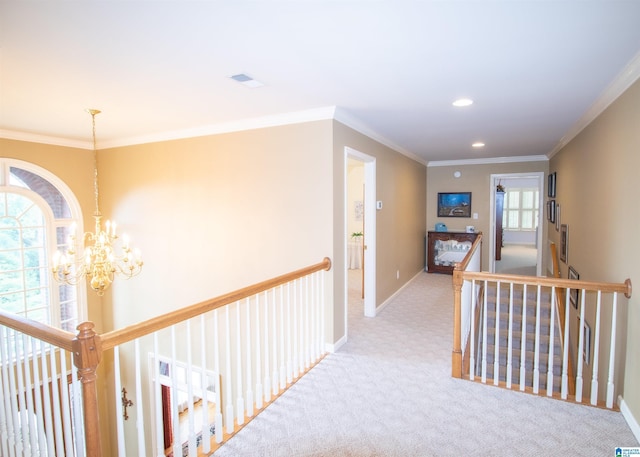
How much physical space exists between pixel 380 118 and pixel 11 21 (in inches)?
119

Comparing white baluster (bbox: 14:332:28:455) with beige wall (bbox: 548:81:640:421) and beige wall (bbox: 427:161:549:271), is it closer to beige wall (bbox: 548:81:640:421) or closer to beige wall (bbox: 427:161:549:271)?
beige wall (bbox: 548:81:640:421)

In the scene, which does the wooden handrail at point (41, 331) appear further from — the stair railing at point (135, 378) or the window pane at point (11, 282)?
the window pane at point (11, 282)

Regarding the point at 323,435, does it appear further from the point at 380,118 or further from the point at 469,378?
the point at 380,118

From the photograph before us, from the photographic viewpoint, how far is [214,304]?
2.18 m

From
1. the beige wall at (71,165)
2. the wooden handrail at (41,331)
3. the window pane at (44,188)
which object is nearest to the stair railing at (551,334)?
the wooden handrail at (41,331)

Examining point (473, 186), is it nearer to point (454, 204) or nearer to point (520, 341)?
point (454, 204)

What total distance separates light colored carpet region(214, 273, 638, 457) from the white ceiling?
2.42m

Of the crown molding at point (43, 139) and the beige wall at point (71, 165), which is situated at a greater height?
the crown molding at point (43, 139)

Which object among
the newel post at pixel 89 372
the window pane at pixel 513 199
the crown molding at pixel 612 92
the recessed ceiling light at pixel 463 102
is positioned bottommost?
the newel post at pixel 89 372

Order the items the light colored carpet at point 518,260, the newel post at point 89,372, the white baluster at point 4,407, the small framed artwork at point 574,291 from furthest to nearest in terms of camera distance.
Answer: the light colored carpet at point 518,260
the small framed artwork at point 574,291
the white baluster at point 4,407
the newel post at point 89,372

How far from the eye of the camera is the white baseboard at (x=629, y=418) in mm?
2199

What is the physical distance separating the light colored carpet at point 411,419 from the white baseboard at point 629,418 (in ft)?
0.10

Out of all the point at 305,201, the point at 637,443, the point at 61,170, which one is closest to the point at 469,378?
the point at 637,443

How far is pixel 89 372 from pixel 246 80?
7.00ft
